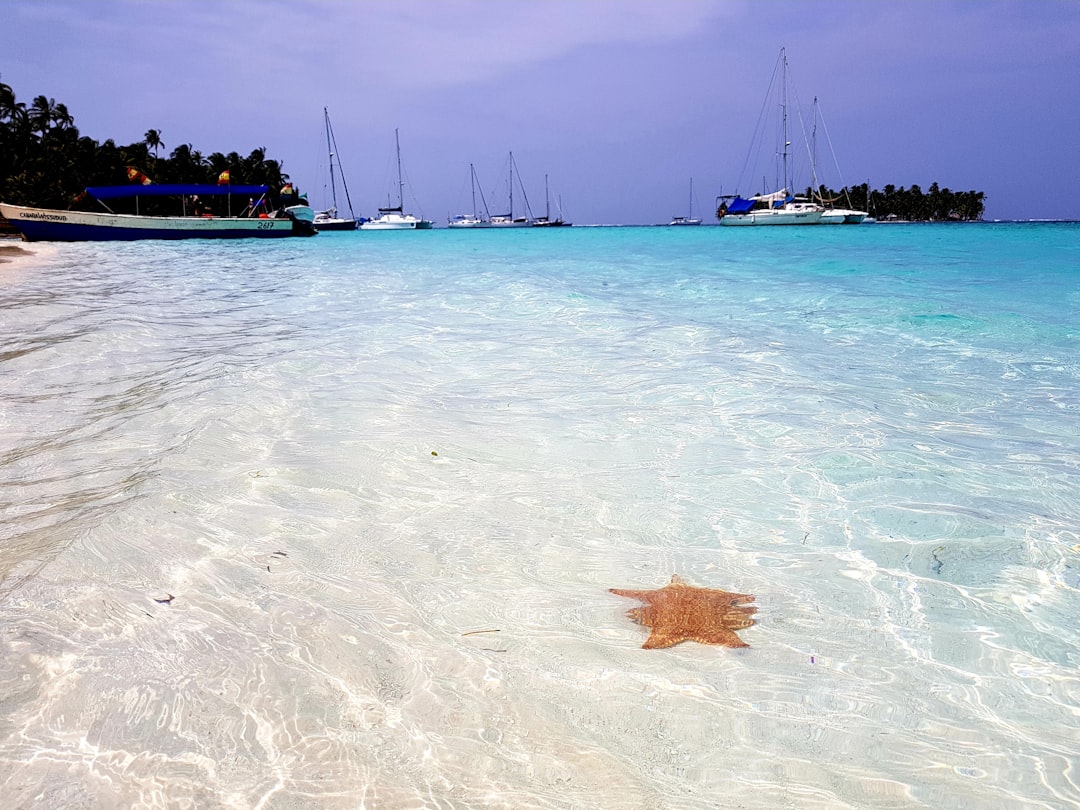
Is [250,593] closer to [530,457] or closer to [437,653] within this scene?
[437,653]

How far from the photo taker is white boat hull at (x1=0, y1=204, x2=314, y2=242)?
32.0m

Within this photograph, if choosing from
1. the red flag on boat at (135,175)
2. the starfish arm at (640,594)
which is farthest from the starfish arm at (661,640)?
the red flag on boat at (135,175)

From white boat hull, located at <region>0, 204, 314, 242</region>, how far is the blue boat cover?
5331 centimetres

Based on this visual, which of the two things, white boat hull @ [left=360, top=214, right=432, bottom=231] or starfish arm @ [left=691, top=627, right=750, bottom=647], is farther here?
white boat hull @ [left=360, top=214, right=432, bottom=231]

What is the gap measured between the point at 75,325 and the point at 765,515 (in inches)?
379

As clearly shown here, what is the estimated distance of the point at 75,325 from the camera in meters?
9.25

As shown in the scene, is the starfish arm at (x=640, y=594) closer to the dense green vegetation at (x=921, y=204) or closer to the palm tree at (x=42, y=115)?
the palm tree at (x=42, y=115)

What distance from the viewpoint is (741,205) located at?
7694 centimetres

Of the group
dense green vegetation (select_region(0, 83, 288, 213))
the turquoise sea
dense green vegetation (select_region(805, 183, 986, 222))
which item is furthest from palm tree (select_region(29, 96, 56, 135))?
dense green vegetation (select_region(805, 183, 986, 222))

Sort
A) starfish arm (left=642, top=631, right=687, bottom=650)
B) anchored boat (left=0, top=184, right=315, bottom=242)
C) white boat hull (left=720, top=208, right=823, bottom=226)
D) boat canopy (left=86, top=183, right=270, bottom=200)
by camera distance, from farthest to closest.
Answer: white boat hull (left=720, top=208, right=823, bottom=226)
boat canopy (left=86, top=183, right=270, bottom=200)
anchored boat (left=0, top=184, right=315, bottom=242)
starfish arm (left=642, top=631, right=687, bottom=650)

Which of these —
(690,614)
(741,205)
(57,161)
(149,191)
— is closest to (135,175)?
(149,191)

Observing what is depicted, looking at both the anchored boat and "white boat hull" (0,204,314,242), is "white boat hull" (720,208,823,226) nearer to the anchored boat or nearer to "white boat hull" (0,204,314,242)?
the anchored boat

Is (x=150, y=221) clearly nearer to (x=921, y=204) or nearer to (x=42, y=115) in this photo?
(x=42, y=115)

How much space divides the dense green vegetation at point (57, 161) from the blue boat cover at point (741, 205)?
58343 millimetres
